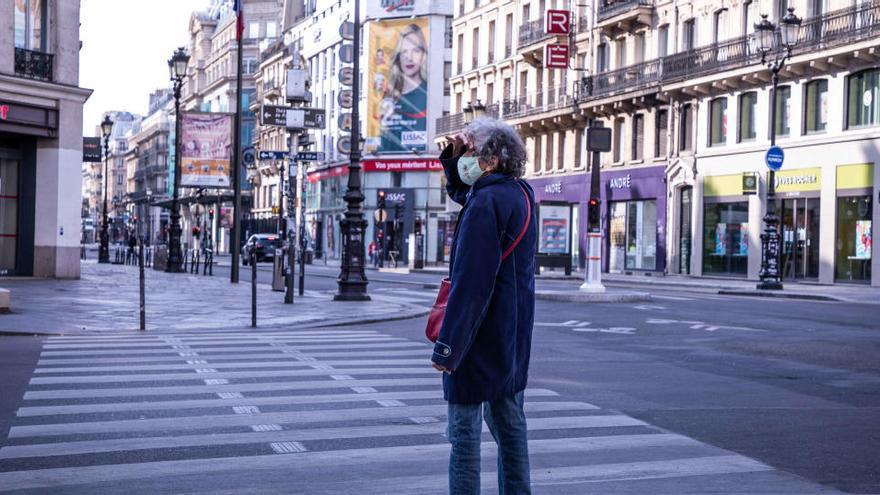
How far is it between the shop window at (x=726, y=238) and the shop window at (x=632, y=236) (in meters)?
3.73

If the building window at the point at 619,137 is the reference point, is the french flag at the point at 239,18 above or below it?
above

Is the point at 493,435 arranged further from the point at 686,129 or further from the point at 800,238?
the point at 686,129

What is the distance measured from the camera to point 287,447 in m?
7.89

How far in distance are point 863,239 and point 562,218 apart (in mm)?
11534

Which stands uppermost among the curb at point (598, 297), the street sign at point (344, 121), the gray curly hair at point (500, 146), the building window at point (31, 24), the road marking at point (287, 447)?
the street sign at point (344, 121)

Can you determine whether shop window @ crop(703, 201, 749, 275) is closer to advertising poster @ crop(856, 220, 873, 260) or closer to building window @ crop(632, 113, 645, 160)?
building window @ crop(632, 113, 645, 160)

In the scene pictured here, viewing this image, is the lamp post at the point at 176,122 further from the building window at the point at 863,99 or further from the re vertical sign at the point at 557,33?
the building window at the point at 863,99

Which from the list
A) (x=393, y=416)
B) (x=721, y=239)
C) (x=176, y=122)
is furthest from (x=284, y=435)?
(x=721, y=239)

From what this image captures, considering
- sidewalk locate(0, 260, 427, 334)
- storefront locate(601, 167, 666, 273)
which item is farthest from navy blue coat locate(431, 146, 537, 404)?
storefront locate(601, 167, 666, 273)

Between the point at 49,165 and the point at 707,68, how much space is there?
2374 centimetres

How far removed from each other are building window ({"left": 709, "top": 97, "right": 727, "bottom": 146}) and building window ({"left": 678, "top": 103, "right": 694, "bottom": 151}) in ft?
4.30

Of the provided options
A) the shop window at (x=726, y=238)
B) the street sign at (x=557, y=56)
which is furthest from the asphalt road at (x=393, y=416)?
the street sign at (x=557, y=56)

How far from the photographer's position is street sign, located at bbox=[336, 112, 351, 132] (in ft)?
263

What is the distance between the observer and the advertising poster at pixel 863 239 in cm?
3647
